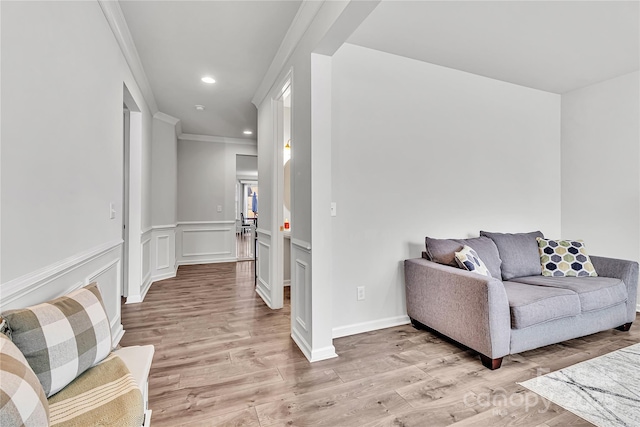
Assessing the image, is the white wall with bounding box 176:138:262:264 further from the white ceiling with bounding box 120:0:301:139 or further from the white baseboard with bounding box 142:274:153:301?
the white ceiling with bounding box 120:0:301:139

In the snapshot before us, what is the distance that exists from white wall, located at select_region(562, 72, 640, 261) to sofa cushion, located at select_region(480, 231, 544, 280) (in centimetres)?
119

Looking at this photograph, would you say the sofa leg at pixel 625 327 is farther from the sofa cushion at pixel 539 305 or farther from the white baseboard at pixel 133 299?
the white baseboard at pixel 133 299

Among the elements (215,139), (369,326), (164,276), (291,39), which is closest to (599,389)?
A: (369,326)

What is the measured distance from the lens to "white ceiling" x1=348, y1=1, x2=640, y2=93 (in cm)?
230

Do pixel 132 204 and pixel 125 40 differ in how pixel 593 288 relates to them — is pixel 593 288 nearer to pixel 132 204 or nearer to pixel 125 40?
pixel 125 40

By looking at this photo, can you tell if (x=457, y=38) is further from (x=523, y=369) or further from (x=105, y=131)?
(x=105, y=131)

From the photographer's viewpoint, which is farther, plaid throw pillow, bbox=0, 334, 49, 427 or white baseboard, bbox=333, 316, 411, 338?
white baseboard, bbox=333, 316, 411, 338

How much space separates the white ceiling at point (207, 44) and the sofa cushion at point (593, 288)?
10.4 ft

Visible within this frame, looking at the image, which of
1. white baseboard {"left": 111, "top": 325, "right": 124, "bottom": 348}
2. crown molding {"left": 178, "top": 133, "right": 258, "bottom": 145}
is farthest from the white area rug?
crown molding {"left": 178, "top": 133, "right": 258, "bottom": 145}

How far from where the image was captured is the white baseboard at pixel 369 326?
8.83 ft

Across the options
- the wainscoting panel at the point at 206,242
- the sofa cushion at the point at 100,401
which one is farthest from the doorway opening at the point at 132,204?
the sofa cushion at the point at 100,401

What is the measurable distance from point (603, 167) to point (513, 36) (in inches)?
86.7

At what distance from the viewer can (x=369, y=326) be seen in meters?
2.81

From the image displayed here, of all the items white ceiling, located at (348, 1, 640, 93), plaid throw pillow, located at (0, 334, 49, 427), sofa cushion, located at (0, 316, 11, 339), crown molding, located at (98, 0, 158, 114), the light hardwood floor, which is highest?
white ceiling, located at (348, 1, 640, 93)
